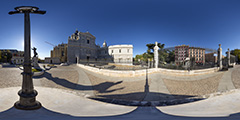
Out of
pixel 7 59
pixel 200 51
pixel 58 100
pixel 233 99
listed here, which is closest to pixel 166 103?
pixel 233 99

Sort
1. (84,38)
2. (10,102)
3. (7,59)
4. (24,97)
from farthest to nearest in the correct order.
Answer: (84,38) → (7,59) → (10,102) → (24,97)

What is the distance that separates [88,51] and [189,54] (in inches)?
1240

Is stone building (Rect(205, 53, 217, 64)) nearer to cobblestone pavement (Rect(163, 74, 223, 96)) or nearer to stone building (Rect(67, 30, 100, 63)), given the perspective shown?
cobblestone pavement (Rect(163, 74, 223, 96))

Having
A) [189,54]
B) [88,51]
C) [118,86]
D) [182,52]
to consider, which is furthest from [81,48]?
[189,54]

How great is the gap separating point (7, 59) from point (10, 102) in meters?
39.6

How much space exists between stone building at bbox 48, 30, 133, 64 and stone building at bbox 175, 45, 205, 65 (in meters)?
21.8

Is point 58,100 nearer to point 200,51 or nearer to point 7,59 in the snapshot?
point 200,51

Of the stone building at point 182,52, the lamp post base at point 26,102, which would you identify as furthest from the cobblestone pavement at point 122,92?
the stone building at point 182,52

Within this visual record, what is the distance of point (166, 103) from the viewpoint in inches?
142

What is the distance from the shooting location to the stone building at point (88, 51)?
29.8 m

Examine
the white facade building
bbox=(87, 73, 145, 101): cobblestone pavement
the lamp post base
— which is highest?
the white facade building

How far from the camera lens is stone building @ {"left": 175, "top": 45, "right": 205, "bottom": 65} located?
8617 millimetres

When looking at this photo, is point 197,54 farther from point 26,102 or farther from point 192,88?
point 26,102

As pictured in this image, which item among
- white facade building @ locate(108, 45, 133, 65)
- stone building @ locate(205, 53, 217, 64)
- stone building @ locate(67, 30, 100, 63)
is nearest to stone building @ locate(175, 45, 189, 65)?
stone building @ locate(205, 53, 217, 64)
